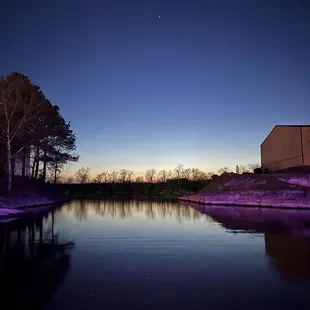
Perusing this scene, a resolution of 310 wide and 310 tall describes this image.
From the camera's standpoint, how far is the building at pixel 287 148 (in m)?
42.0

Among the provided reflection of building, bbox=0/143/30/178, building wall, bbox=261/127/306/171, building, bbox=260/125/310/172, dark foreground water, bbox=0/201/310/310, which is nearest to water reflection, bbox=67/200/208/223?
reflection of building, bbox=0/143/30/178

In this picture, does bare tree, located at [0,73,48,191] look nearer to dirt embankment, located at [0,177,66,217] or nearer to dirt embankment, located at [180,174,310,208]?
dirt embankment, located at [0,177,66,217]

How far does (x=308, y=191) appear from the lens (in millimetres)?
30938

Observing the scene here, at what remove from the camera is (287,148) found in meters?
45.4

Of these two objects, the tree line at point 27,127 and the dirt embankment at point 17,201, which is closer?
the dirt embankment at point 17,201

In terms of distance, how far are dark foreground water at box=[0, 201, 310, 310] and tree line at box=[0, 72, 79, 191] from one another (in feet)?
64.1

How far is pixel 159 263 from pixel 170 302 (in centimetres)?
288

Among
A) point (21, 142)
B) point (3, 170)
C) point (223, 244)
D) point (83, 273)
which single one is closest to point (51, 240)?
point (83, 273)

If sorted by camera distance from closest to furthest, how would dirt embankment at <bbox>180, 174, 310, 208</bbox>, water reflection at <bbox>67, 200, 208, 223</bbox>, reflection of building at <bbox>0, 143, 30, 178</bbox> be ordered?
water reflection at <bbox>67, 200, 208, 223</bbox> → dirt embankment at <bbox>180, 174, 310, 208</bbox> → reflection of building at <bbox>0, 143, 30, 178</bbox>

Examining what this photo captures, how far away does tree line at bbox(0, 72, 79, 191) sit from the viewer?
94.7 ft

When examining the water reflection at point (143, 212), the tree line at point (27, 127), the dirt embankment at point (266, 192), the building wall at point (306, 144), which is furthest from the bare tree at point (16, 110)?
the building wall at point (306, 144)

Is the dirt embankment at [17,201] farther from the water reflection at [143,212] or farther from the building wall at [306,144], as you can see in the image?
the building wall at [306,144]

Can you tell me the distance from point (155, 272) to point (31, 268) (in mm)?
2887

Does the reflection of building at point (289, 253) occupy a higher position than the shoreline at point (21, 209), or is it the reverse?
the shoreline at point (21, 209)
